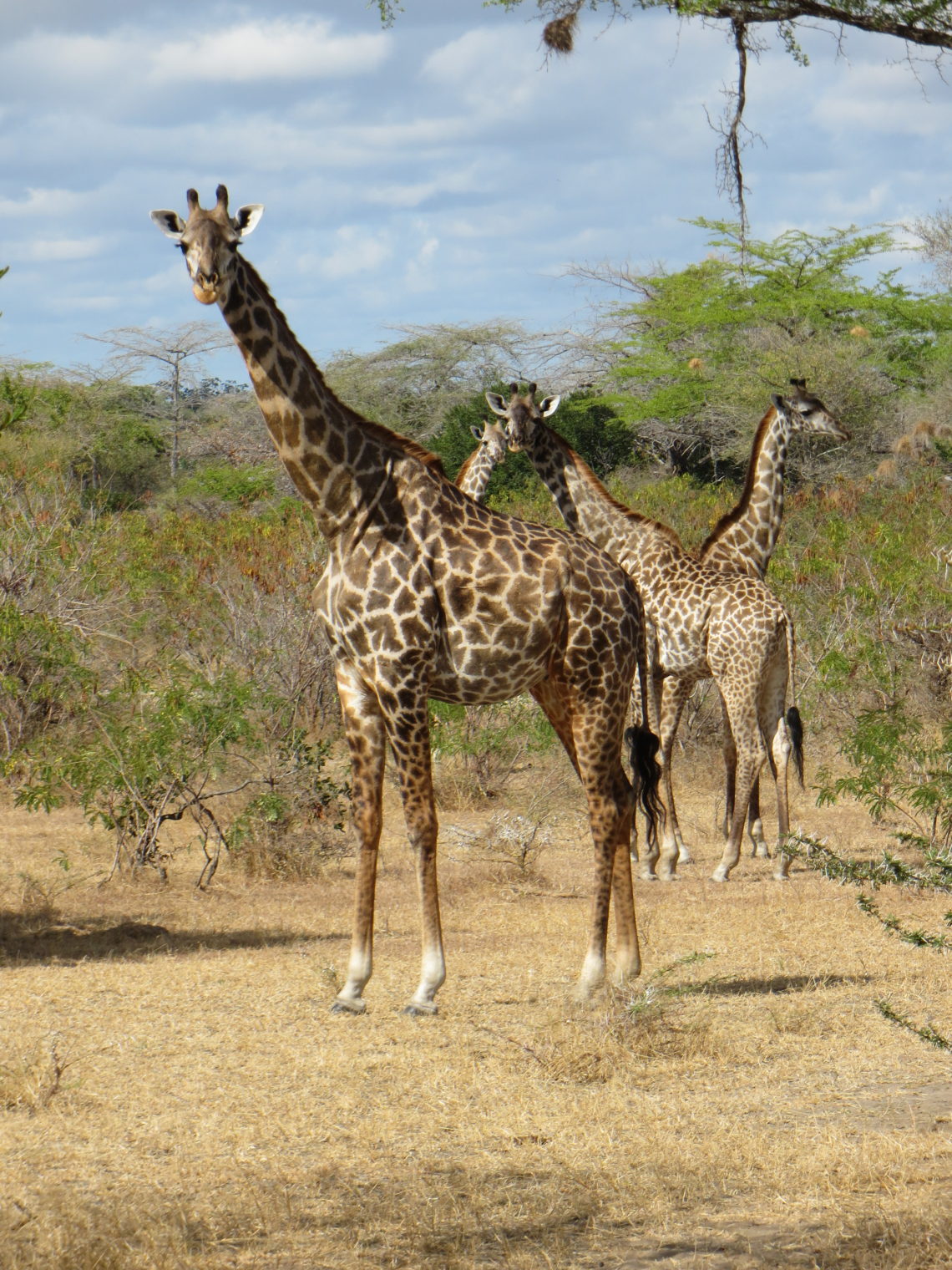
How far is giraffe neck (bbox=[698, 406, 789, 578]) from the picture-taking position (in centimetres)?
1084

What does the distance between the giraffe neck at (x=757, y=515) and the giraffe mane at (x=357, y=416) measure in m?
4.47

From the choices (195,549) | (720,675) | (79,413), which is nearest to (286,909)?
(720,675)

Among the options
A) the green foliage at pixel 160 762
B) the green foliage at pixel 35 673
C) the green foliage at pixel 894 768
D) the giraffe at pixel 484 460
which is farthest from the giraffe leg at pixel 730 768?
the green foliage at pixel 35 673

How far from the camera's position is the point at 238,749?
1100 cm

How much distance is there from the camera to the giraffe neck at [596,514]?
397 inches

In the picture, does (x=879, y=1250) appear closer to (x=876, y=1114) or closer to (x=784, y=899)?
(x=876, y=1114)

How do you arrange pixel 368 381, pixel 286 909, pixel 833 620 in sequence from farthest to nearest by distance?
1. pixel 368 381
2. pixel 833 620
3. pixel 286 909

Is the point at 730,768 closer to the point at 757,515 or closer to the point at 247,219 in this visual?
the point at 757,515

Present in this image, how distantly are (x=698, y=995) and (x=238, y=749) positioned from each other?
5.21 m

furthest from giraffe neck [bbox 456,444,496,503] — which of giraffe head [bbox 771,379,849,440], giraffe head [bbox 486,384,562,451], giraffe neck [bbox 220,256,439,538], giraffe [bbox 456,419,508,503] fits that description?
giraffe neck [bbox 220,256,439,538]

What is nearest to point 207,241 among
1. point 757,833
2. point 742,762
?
point 742,762

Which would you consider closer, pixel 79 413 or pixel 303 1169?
pixel 303 1169

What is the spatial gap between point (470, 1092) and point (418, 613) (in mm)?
2005

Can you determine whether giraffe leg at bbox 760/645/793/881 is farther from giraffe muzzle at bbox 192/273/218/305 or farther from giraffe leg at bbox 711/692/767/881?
giraffe muzzle at bbox 192/273/218/305
